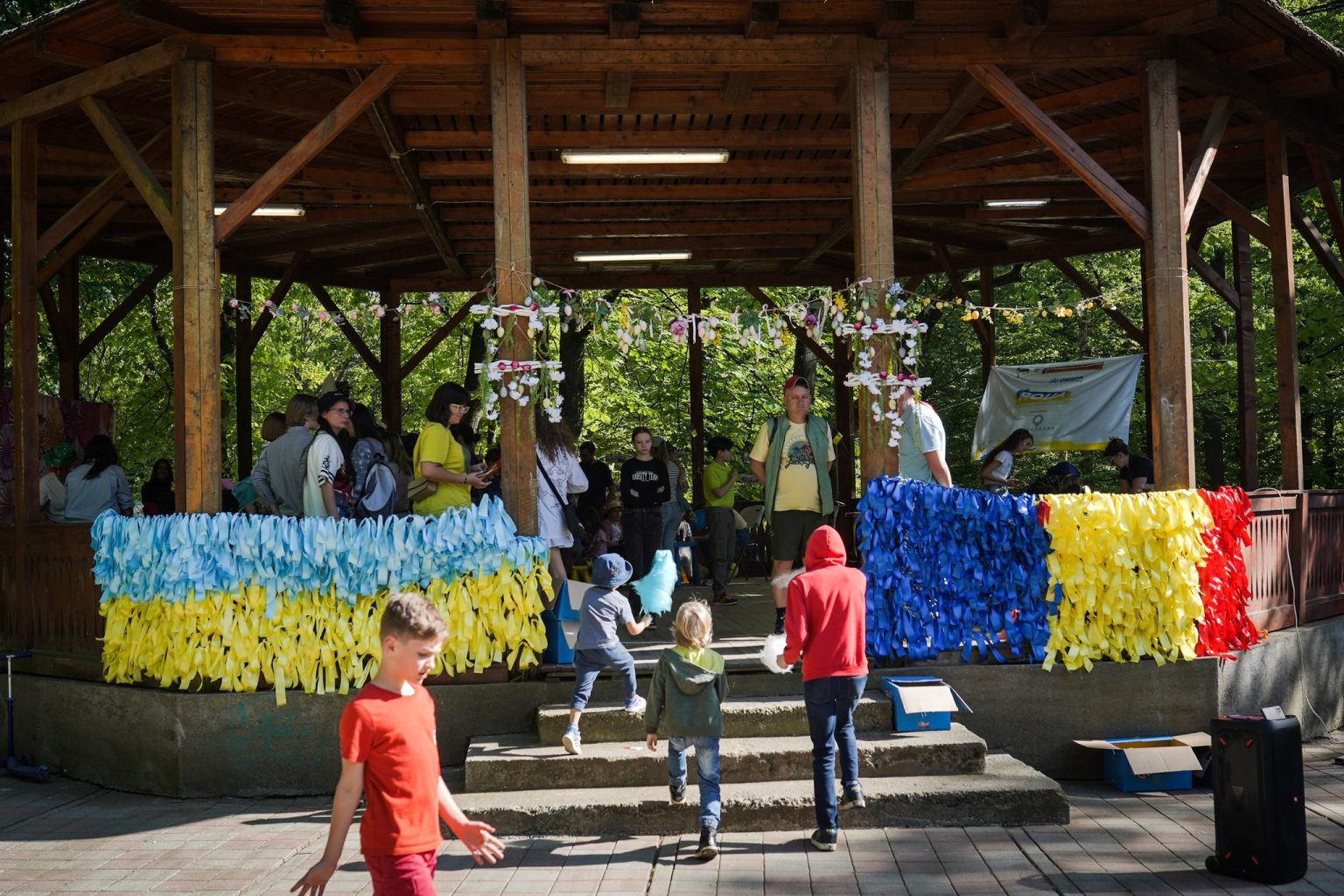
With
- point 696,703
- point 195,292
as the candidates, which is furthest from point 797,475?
point 195,292

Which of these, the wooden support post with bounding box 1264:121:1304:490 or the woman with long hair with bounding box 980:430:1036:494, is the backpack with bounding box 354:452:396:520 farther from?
the wooden support post with bounding box 1264:121:1304:490

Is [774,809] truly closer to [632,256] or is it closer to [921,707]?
[921,707]

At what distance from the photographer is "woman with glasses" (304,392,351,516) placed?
318 inches

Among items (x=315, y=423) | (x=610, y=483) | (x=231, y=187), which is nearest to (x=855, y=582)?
(x=315, y=423)

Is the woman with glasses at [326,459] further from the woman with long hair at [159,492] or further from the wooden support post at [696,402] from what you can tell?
the wooden support post at [696,402]

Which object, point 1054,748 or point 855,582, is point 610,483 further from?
point 855,582

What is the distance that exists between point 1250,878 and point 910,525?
2955 millimetres

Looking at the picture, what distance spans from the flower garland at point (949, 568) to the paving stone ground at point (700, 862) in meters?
1.20

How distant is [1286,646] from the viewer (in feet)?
30.7

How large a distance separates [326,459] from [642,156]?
4.23 m

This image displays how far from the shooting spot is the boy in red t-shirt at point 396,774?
146 inches

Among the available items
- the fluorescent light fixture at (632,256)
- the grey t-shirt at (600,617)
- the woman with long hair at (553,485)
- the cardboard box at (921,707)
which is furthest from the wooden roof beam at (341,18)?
the fluorescent light fixture at (632,256)

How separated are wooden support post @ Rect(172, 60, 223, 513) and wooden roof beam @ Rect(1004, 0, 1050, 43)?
17.0ft

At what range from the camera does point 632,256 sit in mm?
15523
